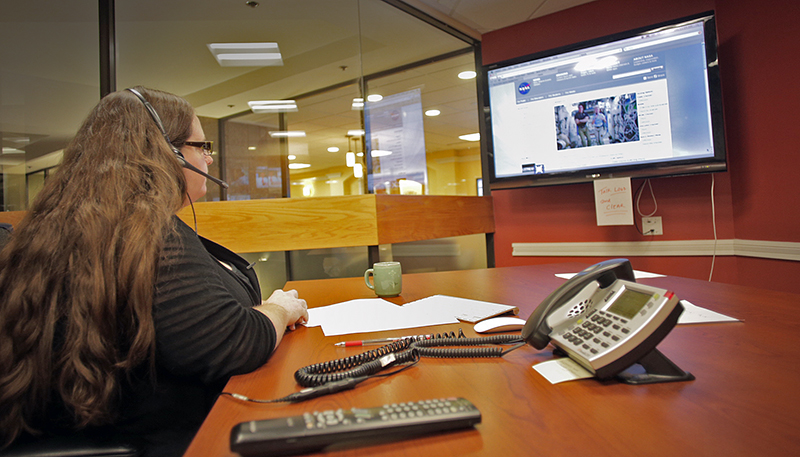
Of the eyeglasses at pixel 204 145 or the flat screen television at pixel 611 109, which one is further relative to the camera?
the flat screen television at pixel 611 109

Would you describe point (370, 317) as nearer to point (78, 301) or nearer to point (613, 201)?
point (78, 301)

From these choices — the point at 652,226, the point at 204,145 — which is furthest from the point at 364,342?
the point at 652,226

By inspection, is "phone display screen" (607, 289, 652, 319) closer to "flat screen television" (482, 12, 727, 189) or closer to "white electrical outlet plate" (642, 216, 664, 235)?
"flat screen television" (482, 12, 727, 189)

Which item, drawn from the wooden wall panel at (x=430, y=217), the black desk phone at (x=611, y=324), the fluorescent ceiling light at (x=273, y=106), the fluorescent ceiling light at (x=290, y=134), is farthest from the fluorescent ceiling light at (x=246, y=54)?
the black desk phone at (x=611, y=324)

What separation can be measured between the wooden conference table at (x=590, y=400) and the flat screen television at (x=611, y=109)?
1612mm

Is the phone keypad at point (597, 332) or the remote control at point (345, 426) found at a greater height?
the phone keypad at point (597, 332)

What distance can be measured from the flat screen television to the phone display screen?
76.8 inches

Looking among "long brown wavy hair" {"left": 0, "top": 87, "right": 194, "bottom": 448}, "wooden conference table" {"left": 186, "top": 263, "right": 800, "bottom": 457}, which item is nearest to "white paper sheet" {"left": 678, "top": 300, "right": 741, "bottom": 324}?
"wooden conference table" {"left": 186, "top": 263, "right": 800, "bottom": 457}

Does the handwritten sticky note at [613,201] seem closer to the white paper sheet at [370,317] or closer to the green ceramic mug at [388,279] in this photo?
the green ceramic mug at [388,279]

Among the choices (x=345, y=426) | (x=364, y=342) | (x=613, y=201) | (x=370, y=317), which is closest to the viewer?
(x=345, y=426)

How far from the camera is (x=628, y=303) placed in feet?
1.81

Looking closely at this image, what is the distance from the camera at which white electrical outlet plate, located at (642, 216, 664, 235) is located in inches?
94.3

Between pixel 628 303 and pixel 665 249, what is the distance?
2.23 meters

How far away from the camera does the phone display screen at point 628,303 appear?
0.53m
